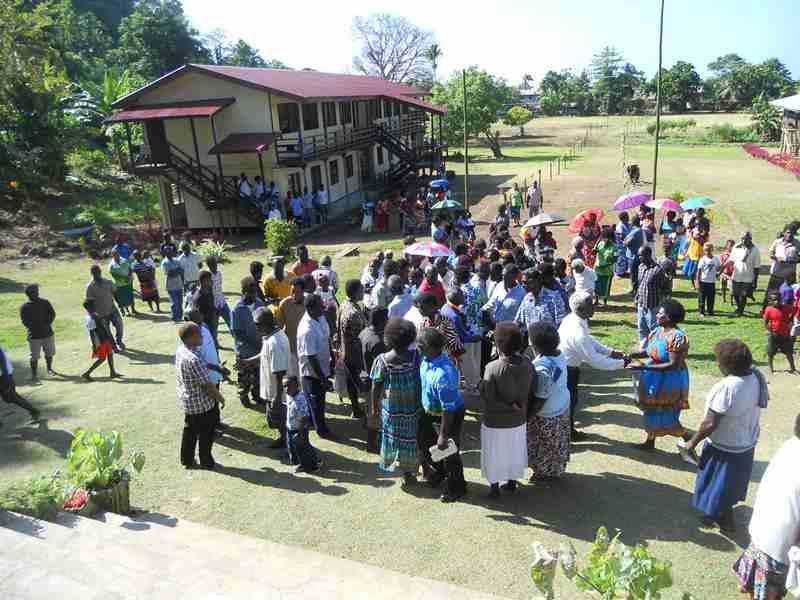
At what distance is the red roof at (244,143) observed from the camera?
19.8 metres

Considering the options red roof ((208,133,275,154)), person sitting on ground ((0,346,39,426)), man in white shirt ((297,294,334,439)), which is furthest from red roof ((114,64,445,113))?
man in white shirt ((297,294,334,439))

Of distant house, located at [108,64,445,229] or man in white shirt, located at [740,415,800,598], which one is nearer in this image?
man in white shirt, located at [740,415,800,598]

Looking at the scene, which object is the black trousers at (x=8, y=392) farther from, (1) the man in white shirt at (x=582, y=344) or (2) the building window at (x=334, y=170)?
(2) the building window at (x=334, y=170)

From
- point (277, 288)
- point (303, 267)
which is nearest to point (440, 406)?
point (277, 288)

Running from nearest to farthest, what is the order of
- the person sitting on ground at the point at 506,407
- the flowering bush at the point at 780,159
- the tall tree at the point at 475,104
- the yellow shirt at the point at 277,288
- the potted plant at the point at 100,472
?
the person sitting on ground at the point at 506,407 < the potted plant at the point at 100,472 < the yellow shirt at the point at 277,288 < the flowering bush at the point at 780,159 < the tall tree at the point at 475,104

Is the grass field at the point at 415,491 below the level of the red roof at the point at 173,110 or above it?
below

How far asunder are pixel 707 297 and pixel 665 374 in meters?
5.59

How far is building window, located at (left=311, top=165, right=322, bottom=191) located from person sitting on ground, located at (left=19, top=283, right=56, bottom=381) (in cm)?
1519

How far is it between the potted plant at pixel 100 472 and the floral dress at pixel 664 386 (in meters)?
4.56

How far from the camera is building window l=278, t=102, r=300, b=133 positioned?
2191 cm

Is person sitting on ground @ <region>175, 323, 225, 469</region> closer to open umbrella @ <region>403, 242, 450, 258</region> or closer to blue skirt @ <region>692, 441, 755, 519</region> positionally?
open umbrella @ <region>403, 242, 450, 258</region>

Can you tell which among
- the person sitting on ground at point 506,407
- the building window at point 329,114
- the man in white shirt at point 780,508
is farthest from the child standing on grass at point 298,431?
the building window at point 329,114

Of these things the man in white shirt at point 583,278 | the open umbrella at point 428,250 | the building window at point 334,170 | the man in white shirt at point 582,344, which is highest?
the building window at point 334,170

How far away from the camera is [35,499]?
475 cm
